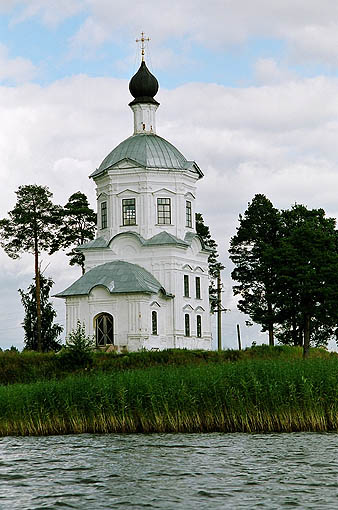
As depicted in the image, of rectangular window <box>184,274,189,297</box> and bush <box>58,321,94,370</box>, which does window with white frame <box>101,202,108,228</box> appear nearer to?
rectangular window <box>184,274,189,297</box>

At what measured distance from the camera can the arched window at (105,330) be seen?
1775 inches

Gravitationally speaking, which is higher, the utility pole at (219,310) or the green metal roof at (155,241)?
the green metal roof at (155,241)

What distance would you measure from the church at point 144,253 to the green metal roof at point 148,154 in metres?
0.06

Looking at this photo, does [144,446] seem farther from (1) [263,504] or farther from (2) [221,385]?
(1) [263,504]

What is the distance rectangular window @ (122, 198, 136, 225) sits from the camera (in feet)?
162

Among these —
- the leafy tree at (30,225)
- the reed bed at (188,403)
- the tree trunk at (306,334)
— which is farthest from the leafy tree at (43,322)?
the reed bed at (188,403)

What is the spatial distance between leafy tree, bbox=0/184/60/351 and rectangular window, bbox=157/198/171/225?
7563mm

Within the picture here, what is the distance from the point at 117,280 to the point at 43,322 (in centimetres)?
912

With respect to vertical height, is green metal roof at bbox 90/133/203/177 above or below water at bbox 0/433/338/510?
above

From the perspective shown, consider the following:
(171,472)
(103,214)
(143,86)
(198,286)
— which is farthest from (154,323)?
(171,472)

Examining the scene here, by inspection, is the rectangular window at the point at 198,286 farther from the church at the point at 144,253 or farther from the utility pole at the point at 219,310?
the utility pole at the point at 219,310

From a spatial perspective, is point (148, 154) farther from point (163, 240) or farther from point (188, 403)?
point (188, 403)

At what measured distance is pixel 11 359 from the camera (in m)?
37.5

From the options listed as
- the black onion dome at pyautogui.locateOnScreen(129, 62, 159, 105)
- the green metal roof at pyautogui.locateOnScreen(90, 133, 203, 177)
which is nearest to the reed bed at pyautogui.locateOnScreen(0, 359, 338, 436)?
the green metal roof at pyautogui.locateOnScreen(90, 133, 203, 177)
